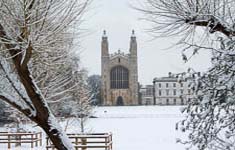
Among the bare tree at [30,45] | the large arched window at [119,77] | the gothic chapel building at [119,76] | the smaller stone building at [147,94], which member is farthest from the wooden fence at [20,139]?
the smaller stone building at [147,94]

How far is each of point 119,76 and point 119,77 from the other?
0.68ft

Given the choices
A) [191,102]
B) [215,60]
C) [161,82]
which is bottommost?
[191,102]

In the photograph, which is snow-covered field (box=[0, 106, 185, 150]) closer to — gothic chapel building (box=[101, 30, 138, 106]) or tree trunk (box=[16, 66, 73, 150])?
tree trunk (box=[16, 66, 73, 150])

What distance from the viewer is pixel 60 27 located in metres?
5.37

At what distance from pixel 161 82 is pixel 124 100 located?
42.0 feet


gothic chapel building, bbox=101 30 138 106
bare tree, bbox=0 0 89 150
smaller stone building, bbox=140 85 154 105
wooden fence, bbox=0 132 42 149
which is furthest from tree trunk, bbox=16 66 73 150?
smaller stone building, bbox=140 85 154 105

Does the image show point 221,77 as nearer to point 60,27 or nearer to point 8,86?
point 60,27

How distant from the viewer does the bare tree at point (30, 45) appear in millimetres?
4859

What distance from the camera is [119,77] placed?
91.9 meters

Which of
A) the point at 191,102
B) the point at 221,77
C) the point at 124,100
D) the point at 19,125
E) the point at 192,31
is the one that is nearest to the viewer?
the point at 221,77

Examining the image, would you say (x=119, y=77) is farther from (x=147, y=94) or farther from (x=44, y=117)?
(x=44, y=117)

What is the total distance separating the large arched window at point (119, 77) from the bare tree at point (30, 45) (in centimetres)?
8407

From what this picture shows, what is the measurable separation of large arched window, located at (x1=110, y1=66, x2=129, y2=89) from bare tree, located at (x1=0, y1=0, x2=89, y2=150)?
84.1 m

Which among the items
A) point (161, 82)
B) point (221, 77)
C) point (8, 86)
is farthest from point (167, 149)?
point (161, 82)
